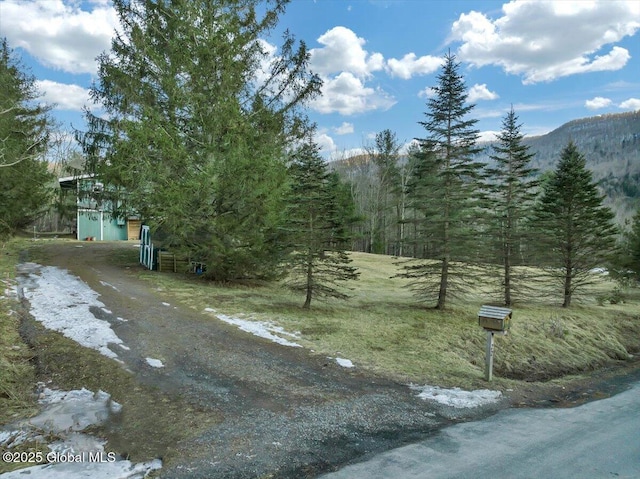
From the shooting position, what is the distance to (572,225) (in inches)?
572

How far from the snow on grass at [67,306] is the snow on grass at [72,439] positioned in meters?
1.50

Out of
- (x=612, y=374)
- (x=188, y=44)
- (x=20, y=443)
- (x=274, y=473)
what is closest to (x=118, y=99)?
(x=188, y=44)

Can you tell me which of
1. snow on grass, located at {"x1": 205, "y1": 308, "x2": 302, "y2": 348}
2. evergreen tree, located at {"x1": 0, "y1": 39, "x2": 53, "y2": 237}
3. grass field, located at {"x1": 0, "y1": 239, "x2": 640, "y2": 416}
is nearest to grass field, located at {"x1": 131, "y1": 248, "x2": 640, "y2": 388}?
grass field, located at {"x1": 0, "y1": 239, "x2": 640, "y2": 416}

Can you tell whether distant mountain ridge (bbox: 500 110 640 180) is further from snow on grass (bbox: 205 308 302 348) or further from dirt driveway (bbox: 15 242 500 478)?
dirt driveway (bbox: 15 242 500 478)

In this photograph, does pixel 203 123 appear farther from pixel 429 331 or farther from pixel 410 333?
pixel 429 331

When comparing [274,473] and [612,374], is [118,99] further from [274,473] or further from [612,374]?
[612,374]

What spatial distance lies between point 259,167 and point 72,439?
8636 mm

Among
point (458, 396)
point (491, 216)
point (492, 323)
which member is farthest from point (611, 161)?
point (458, 396)

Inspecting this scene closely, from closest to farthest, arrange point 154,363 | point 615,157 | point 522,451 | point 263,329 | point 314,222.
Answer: point 522,451 < point 154,363 < point 263,329 < point 314,222 < point 615,157

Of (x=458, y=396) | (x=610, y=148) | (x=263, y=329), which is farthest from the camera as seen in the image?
(x=610, y=148)

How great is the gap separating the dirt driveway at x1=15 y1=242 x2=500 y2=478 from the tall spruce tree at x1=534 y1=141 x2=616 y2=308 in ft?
37.2

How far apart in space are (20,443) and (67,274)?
1058 centimetres

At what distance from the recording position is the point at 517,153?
1398 cm

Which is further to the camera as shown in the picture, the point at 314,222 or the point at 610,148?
the point at 610,148
